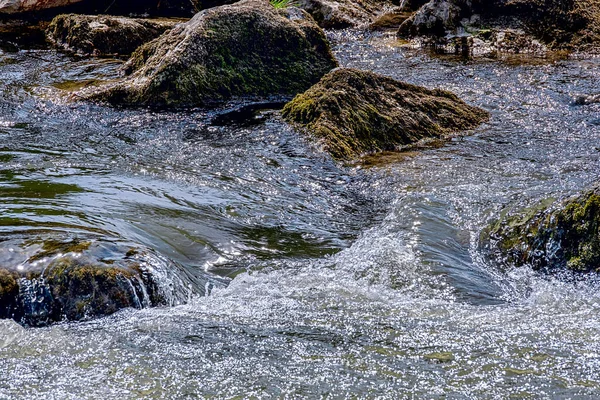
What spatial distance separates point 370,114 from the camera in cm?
807

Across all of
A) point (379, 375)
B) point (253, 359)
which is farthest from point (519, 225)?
point (253, 359)

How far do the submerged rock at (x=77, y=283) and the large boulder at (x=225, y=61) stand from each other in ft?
15.9

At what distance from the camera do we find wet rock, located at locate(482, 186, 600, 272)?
15.7ft

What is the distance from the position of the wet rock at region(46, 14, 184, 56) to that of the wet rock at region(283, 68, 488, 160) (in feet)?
17.3

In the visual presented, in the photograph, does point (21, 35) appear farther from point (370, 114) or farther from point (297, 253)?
point (297, 253)

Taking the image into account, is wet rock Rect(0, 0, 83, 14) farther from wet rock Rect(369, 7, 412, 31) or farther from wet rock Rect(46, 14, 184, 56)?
wet rock Rect(369, 7, 412, 31)

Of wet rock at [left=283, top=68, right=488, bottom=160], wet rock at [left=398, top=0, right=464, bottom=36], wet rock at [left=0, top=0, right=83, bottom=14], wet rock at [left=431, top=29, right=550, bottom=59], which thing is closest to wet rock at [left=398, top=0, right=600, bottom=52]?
wet rock at [left=398, top=0, right=464, bottom=36]

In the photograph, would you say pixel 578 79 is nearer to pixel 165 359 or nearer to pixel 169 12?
pixel 165 359

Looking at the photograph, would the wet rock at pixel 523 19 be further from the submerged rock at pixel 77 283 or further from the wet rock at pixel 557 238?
the submerged rock at pixel 77 283

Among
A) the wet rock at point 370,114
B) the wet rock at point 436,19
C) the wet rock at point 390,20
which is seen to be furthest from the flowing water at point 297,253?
the wet rock at point 390,20

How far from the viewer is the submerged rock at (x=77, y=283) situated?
171 inches

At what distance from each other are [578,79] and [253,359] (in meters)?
8.45

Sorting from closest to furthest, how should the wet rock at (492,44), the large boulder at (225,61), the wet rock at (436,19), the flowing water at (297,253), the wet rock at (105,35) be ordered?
the flowing water at (297,253) < the large boulder at (225,61) < the wet rock at (492,44) < the wet rock at (105,35) < the wet rock at (436,19)

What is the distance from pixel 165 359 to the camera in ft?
12.6
